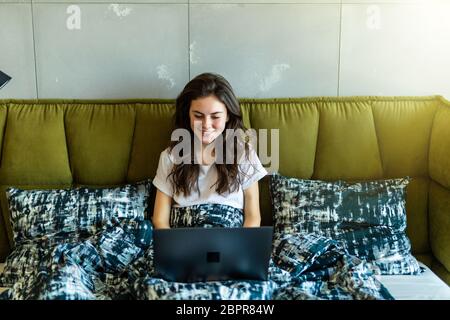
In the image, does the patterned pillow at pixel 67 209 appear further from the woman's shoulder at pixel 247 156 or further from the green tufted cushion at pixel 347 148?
the green tufted cushion at pixel 347 148

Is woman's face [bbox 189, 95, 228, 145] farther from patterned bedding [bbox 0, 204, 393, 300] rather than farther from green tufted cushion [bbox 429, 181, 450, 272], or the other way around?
green tufted cushion [bbox 429, 181, 450, 272]

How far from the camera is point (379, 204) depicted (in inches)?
83.7

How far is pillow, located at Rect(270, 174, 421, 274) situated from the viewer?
205 cm

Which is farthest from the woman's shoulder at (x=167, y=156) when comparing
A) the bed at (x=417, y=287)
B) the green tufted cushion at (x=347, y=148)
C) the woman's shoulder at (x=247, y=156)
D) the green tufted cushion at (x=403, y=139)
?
the green tufted cushion at (x=403, y=139)

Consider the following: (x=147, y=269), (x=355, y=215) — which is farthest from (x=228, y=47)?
(x=147, y=269)

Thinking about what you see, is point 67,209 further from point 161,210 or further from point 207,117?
point 207,117

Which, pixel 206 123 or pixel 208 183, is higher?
pixel 206 123

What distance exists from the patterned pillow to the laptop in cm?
57

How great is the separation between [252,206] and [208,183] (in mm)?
189

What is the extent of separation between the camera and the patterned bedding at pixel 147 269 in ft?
5.26

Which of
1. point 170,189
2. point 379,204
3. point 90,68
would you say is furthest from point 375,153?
point 90,68

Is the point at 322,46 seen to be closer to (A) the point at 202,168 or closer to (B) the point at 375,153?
(B) the point at 375,153

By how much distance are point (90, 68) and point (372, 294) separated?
4.92 ft

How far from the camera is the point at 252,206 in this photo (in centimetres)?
212
